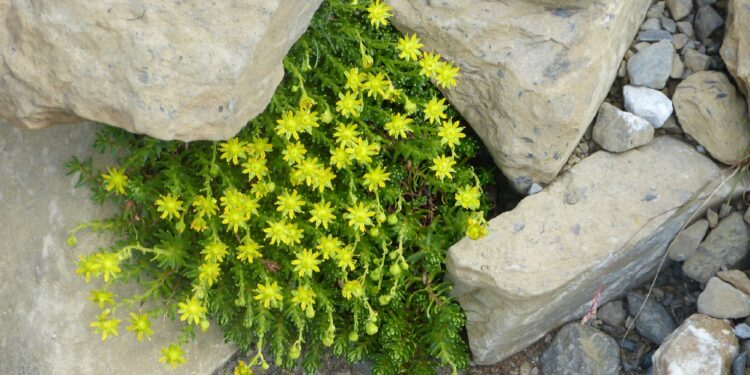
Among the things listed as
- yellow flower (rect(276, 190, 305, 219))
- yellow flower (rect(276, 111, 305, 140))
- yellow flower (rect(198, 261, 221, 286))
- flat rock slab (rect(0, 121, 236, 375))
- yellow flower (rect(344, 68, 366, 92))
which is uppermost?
yellow flower (rect(344, 68, 366, 92))

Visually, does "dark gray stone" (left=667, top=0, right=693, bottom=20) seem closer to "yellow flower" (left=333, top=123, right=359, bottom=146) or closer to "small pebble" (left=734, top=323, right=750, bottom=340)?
"small pebble" (left=734, top=323, right=750, bottom=340)

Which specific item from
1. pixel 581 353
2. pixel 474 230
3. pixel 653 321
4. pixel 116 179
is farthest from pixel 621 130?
pixel 116 179

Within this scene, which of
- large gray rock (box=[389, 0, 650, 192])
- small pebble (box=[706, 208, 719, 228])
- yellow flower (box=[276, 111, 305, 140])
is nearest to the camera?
yellow flower (box=[276, 111, 305, 140])

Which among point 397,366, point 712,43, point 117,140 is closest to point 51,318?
point 117,140

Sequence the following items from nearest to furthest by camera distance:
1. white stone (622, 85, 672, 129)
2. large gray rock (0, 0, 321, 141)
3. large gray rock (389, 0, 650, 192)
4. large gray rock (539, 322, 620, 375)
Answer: large gray rock (0, 0, 321, 141) → large gray rock (389, 0, 650, 192) → white stone (622, 85, 672, 129) → large gray rock (539, 322, 620, 375)

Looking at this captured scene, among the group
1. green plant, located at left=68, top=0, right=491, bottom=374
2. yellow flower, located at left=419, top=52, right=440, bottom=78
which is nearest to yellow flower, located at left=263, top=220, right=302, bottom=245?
green plant, located at left=68, top=0, right=491, bottom=374

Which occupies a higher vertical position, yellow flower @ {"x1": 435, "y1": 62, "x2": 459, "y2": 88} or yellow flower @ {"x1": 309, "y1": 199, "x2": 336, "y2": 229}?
yellow flower @ {"x1": 435, "y1": 62, "x2": 459, "y2": 88}

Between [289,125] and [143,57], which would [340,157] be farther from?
[143,57]

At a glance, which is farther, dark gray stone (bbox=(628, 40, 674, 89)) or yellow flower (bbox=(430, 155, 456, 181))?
dark gray stone (bbox=(628, 40, 674, 89))

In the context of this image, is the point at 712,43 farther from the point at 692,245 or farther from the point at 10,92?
the point at 10,92
